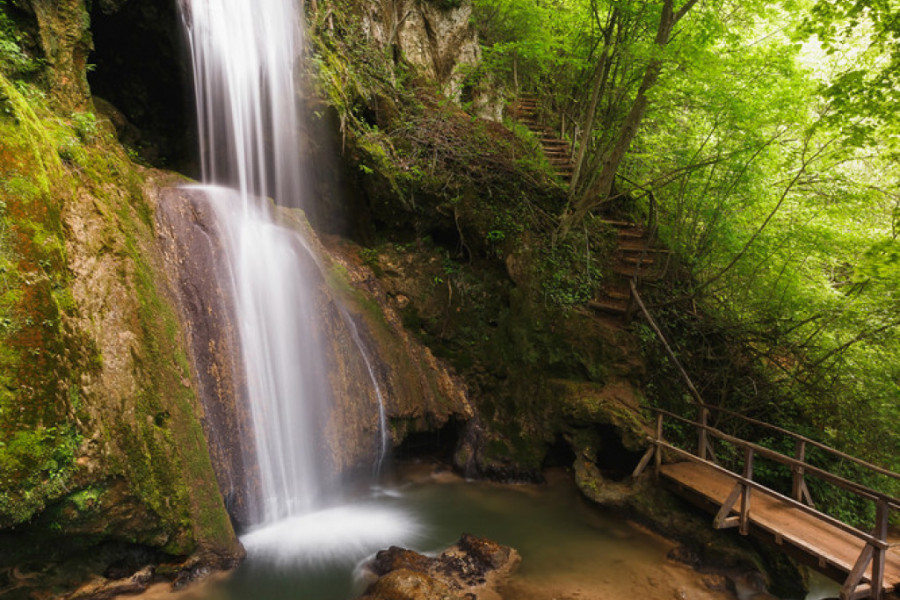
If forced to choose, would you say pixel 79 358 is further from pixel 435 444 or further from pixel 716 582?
pixel 716 582

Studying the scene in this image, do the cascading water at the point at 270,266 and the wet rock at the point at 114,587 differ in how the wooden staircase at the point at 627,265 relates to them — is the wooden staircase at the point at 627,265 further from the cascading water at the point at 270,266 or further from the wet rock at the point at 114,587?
the wet rock at the point at 114,587

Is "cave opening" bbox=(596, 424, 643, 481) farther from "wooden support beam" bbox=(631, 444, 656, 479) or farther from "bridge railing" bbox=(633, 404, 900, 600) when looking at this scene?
"bridge railing" bbox=(633, 404, 900, 600)

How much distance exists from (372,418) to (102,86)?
7.17 m

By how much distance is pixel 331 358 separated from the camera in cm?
722

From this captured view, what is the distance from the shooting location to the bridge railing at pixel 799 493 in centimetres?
475

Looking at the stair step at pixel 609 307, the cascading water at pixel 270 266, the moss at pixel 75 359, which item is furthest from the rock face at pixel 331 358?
the stair step at pixel 609 307

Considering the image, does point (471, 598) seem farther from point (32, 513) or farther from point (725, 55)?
point (725, 55)

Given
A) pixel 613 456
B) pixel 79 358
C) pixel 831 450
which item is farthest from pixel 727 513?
pixel 79 358

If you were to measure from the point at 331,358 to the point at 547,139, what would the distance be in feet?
39.8

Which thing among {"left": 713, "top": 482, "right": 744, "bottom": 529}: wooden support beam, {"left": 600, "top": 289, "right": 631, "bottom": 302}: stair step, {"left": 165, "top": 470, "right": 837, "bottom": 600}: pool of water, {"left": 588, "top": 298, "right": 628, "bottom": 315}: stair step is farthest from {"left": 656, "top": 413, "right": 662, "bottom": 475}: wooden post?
{"left": 600, "top": 289, "right": 631, "bottom": 302}: stair step

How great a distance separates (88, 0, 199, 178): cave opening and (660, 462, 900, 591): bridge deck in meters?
9.85

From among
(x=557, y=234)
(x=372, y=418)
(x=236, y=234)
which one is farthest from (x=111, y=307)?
(x=557, y=234)

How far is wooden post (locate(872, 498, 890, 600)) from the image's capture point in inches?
187

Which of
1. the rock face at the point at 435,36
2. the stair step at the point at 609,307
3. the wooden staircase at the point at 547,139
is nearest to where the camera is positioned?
the stair step at the point at 609,307
